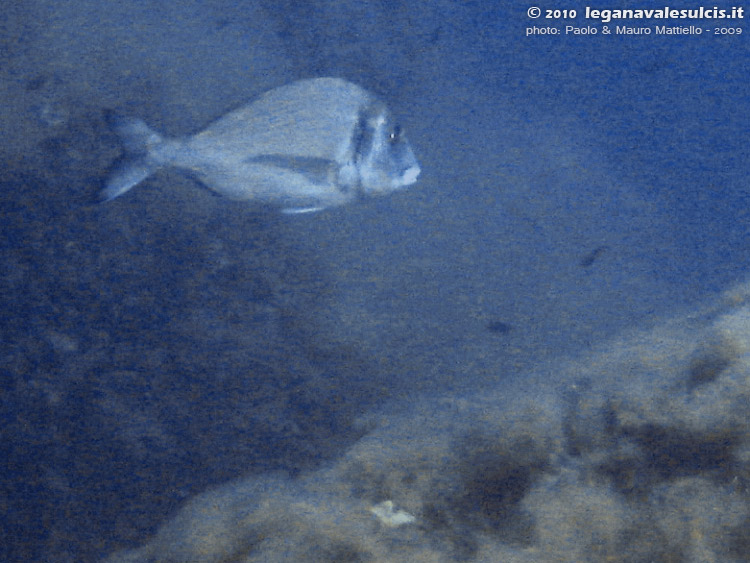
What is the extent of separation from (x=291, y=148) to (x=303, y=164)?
0.37 ft

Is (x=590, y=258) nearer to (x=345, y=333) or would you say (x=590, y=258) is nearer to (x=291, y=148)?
(x=345, y=333)

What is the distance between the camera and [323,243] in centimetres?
514

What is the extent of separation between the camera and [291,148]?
8.72 feet

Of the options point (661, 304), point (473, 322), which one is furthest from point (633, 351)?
point (661, 304)

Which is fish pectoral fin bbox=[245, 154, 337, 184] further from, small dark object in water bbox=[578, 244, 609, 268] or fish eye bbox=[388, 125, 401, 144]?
small dark object in water bbox=[578, 244, 609, 268]

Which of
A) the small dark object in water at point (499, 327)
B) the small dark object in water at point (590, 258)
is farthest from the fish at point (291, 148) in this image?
the small dark object in water at point (590, 258)

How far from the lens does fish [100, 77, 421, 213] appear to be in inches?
104

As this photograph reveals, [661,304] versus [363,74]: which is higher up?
[363,74]

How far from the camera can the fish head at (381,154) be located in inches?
104

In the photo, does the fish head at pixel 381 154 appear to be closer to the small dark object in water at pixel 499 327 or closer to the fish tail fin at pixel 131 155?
the fish tail fin at pixel 131 155

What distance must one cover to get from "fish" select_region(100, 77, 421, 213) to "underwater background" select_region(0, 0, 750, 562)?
1.17 ft

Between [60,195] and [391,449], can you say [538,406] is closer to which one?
[391,449]

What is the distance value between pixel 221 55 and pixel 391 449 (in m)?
6.08

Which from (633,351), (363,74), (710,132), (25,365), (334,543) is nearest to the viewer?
(334,543)
